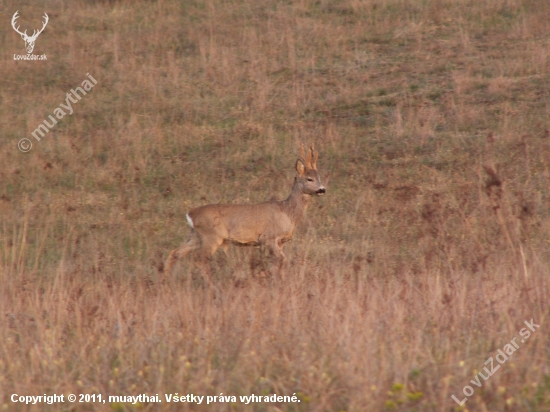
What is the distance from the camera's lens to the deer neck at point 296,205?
10.0 meters

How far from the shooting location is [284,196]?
11922 mm

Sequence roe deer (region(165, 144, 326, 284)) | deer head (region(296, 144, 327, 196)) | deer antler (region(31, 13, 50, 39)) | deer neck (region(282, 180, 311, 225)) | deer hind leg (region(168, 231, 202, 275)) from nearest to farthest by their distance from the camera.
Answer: roe deer (region(165, 144, 326, 284)), deer hind leg (region(168, 231, 202, 275)), deer neck (region(282, 180, 311, 225)), deer head (region(296, 144, 327, 196)), deer antler (region(31, 13, 50, 39))

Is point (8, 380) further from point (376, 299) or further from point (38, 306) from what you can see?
point (376, 299)

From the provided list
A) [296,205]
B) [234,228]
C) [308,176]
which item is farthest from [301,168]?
[234,228]

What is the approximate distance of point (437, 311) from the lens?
19.5 feet

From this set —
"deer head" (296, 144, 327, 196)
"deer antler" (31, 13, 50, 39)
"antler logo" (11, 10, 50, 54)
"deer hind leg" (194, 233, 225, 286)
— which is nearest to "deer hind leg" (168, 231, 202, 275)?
"deer hind leg" (194, 233, 225, 286)

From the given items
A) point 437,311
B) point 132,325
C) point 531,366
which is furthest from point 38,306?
point 531,366

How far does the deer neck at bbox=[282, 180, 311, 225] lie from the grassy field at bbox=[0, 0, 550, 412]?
0.32m

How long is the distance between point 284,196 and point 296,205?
1.77 metres

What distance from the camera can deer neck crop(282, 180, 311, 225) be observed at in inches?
395

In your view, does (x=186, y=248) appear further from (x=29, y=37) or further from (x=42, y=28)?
(x=42, y=28)

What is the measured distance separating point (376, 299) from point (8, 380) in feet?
8.45

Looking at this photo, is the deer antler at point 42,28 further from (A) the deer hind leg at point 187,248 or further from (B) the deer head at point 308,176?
(A) the deer hind leg at point 187,248

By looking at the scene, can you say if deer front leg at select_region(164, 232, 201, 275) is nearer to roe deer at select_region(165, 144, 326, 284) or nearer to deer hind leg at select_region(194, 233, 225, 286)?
roe deer at select_region(165, 144, 326, 284)
